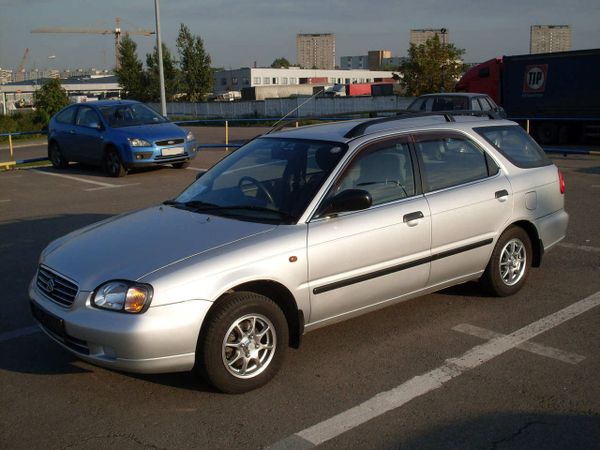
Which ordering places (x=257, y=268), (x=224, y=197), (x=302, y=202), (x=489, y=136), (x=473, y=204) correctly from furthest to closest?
1. (x=489, y=136)
2. (x=473, y=204)
3. (x=224, y=197)
4. (x=302, y=202)
5. (x=257, y=268)

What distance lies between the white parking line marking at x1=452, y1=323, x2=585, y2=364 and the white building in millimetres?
94038

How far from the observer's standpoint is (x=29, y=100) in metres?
131

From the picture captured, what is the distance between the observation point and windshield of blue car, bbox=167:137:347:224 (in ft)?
16.2

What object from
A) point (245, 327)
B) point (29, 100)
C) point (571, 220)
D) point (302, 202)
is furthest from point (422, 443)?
point (29, 100)

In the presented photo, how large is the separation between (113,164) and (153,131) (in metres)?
1.16

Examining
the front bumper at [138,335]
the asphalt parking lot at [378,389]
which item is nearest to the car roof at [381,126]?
the asphalt parking lot at [378,389]

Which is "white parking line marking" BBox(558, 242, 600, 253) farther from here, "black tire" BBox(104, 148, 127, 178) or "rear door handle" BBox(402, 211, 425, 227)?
"black tire" BBox(104, 148, 127, 178)

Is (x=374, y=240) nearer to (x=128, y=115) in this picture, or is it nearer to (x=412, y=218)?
(x=412, y=218)

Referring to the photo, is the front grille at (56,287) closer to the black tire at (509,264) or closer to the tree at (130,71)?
the black tire at (509,264)

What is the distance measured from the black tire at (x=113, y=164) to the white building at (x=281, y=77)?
275 ft

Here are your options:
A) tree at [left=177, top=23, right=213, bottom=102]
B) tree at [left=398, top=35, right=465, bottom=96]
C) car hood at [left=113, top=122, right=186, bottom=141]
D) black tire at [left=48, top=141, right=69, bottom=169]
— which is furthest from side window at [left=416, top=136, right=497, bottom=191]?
tree at [left=177, top=23, right=213, bottom=102]

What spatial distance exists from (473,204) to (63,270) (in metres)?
3.22

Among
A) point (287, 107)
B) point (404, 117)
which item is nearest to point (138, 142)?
point (404, 117)

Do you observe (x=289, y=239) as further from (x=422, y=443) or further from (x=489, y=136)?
(x=489, y=136)
